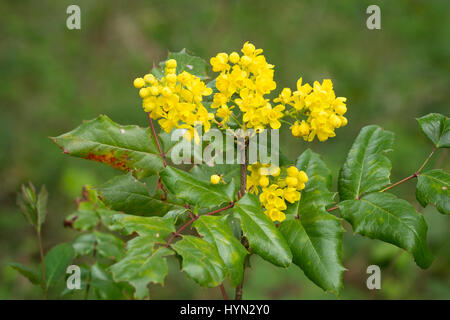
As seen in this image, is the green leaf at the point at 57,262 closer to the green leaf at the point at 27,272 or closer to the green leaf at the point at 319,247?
the green leaf at the point at 27,272

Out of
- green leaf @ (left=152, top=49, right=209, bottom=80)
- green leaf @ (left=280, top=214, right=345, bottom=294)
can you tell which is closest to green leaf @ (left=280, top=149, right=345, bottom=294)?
green leaf @ (left=280, top=214, right=345, bottom=294)

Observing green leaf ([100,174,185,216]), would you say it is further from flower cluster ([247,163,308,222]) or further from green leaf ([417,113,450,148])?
green leaf ([417,113,450,148])

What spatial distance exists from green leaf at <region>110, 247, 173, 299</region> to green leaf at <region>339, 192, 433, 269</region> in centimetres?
58

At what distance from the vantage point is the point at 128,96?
5098 mm

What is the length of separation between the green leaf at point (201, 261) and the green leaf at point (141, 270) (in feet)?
0.15

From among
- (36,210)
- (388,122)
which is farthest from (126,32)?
(36,210)

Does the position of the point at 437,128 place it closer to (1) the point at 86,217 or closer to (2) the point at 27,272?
(1) the point at 86,217

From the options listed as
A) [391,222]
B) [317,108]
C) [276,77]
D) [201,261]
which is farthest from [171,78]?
[276,77]

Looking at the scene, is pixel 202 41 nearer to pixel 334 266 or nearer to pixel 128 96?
pixel 128 96

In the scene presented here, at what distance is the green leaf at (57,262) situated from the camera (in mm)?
1671

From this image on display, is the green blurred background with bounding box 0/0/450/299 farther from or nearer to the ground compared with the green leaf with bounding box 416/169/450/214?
farther from the ground

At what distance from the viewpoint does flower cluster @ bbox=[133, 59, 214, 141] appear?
4.04ft

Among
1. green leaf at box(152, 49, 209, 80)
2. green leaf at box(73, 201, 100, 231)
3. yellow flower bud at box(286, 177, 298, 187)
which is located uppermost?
green leaf at box(152, 49, 209, 80)

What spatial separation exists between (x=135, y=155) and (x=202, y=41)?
348 centimetres
